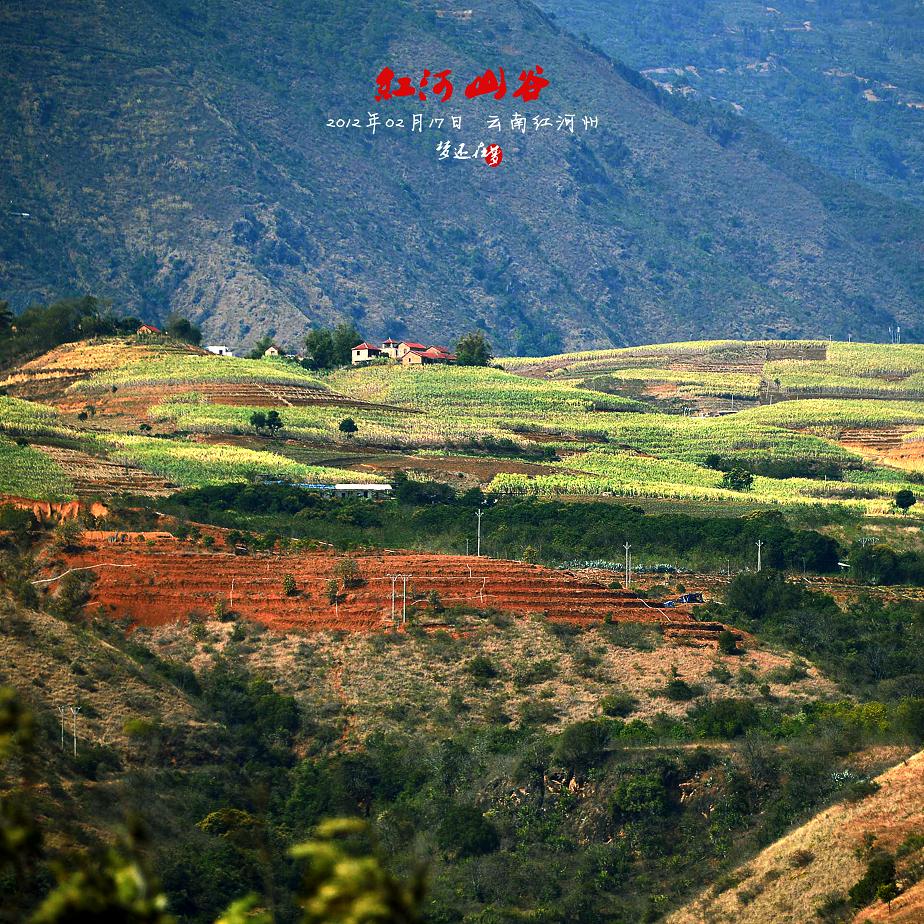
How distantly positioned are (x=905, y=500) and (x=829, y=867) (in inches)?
2927

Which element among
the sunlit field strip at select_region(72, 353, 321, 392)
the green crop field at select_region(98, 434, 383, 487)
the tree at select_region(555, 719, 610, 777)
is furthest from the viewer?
the sunlit field strip at select_region(72, 353, 321, 392)

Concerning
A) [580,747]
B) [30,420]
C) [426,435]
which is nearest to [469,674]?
[580,747]

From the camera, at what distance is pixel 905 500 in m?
117

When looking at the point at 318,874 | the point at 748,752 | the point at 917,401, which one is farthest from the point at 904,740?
the point at 917,401

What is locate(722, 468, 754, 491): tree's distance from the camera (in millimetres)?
127000

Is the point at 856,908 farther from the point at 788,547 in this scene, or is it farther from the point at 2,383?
the point at 2,383

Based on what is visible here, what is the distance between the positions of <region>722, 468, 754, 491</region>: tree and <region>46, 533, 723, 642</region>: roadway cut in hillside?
170 ft

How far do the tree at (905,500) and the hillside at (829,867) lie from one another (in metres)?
69.1

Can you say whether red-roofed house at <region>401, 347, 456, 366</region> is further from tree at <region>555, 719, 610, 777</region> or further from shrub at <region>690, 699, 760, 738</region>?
tree at <region>555, 719, 610, 777</region>

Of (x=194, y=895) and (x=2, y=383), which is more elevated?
(x=2, y=383)

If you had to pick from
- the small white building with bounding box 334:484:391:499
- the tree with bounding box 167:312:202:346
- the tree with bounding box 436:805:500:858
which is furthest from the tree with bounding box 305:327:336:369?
the tree with bounding box 436:805:500:858

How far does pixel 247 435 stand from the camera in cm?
12938

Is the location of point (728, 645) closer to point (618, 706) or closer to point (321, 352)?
point (618, 706)

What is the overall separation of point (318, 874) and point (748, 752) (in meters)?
38.5
